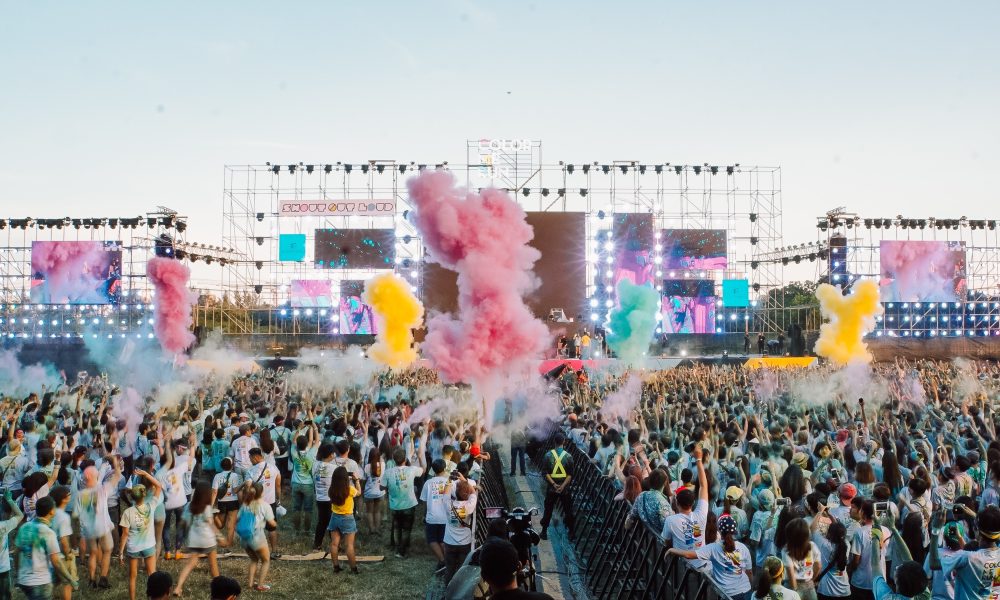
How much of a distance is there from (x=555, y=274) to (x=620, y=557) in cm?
2992

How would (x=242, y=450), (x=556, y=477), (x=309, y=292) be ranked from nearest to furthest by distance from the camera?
(x=242, y=450), (x=556, y=477), (x=309, y=292)

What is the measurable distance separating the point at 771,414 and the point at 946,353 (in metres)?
27.8

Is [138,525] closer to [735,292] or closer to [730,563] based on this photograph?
[730,563]

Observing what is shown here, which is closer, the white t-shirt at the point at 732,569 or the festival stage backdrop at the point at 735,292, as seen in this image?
the white t-shirt at the point at 732,569

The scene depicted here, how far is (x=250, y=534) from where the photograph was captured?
8.23m

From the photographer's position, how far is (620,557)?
789 centimetres

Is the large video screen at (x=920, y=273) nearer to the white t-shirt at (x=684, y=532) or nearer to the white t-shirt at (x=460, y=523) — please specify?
the white t-shirt at (x=460, y=523)

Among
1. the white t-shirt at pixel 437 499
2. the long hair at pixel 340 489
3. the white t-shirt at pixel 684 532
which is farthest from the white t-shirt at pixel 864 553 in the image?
the long hair at pixel 340 489

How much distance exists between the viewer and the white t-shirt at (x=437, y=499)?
8.78m

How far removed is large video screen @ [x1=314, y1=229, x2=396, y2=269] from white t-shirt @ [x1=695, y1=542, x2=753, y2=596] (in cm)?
3471

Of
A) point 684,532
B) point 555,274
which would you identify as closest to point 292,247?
point 555,274

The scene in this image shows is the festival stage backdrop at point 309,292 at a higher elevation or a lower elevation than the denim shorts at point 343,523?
higher

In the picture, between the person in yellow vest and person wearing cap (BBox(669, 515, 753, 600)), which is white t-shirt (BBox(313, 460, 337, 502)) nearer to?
the person in yellow vest

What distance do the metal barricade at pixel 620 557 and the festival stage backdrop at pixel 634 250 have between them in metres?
26.4
